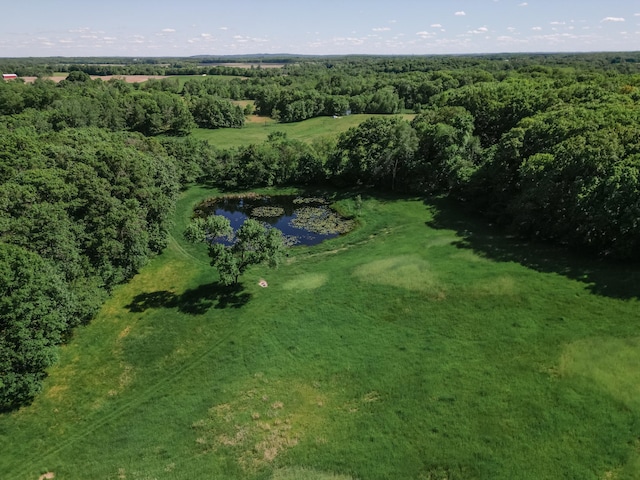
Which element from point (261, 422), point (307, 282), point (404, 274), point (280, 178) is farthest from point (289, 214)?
point (261, 422)

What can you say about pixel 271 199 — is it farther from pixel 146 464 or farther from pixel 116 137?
pixel 146 464

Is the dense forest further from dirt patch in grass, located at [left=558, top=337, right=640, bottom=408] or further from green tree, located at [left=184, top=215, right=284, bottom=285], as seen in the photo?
dirt patch in grass, located at [left=558, top=337, right=640, bottom=408]

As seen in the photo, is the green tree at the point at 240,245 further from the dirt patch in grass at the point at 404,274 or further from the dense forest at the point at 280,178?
the dirt patch in grass at the point at 404,274

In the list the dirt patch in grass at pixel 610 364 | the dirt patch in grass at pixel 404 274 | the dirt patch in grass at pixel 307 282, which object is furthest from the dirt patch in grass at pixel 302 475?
the dirt patch in grass at pixel 307 282

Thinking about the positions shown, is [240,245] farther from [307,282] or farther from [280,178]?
[280,178]

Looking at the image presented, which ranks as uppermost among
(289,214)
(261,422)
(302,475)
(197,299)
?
(289,214)

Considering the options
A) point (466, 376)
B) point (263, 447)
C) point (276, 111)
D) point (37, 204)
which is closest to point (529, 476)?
point (466, 376)

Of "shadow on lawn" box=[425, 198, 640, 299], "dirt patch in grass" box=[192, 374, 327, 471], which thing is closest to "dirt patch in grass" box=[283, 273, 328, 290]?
"dirt patch in grass" box=[192, 374, 327, 471]
